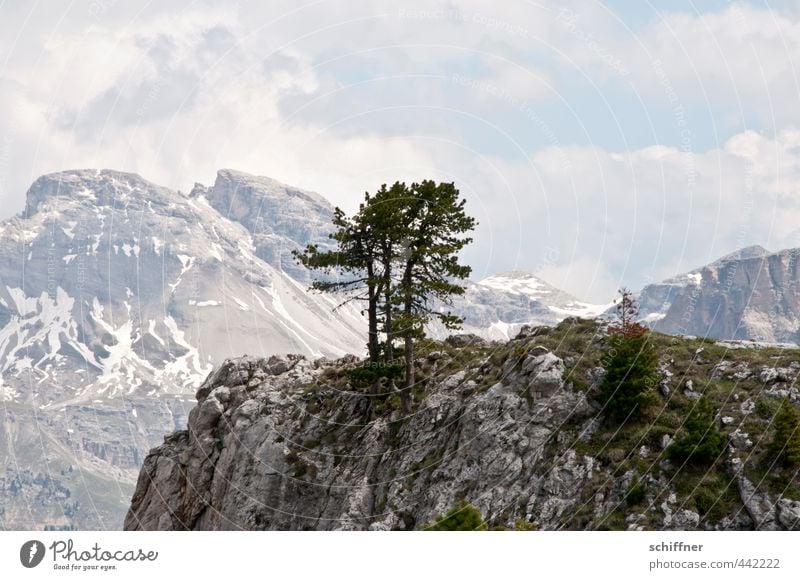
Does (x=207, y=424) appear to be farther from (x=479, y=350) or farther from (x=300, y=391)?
(x=479, y=350)

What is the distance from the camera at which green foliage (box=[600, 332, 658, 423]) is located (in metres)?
50.2

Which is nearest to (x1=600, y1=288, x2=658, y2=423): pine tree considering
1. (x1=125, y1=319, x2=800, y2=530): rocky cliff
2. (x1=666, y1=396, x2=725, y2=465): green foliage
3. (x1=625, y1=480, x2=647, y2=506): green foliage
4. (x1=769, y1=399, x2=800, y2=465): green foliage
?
(x1=125, y1=319, x2=800, y2=530): rocky cliff

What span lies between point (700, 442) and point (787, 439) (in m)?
4.15

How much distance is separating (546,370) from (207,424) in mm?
28695

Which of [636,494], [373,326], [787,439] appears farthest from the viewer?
[373,326]

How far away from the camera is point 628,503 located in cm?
4509

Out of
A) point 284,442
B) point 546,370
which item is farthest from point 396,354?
point 546,370

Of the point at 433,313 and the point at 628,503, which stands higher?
the point at 433,313

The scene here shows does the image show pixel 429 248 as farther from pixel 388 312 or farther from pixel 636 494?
pixel 636 494

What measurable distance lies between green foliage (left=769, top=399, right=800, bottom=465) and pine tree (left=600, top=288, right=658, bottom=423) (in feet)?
26.1

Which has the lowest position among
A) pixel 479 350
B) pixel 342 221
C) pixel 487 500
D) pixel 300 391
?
pixel 487 500

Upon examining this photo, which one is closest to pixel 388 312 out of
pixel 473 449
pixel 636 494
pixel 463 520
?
pixel 473 449

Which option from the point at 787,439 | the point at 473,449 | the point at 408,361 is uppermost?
the point at 408,361

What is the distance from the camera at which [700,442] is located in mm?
44844
